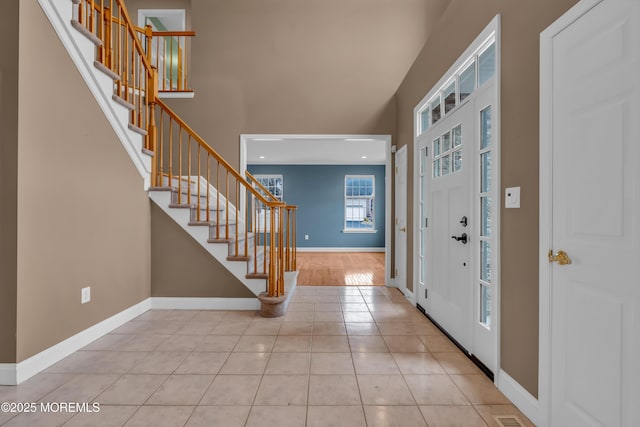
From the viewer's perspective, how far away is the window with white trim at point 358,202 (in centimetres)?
947

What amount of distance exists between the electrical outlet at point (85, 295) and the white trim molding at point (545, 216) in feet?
9.89

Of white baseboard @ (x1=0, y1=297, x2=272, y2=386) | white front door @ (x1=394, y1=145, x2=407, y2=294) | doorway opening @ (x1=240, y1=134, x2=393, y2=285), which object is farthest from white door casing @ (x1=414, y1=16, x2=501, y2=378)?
doorway opening @ (x1=240, y1=134, x2=393, y2=285)

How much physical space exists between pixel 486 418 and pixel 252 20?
17.4 feet

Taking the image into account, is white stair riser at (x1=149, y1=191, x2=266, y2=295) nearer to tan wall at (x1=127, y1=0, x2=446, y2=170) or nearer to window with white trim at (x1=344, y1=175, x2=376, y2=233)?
tan wall at (x1=127, y1=0, x2=446, y2=170)

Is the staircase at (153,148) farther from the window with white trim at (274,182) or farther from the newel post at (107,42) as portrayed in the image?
the window with white trim at (274,182)

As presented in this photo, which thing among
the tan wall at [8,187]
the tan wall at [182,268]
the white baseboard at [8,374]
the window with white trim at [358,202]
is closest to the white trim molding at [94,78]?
the tan wall at [8,187]

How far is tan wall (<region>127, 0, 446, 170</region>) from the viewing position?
15.2 ft

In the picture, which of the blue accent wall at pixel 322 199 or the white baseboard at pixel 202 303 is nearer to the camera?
the white baseboard at pixel 202 303

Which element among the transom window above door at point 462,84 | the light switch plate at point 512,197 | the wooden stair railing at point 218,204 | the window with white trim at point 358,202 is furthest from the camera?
the window with white trim at point 358,202

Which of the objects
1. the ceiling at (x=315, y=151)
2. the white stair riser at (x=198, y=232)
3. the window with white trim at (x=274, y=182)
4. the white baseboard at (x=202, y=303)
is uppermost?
the ceiling at (x=315, y=151)

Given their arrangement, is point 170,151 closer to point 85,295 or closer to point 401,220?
point 85,295

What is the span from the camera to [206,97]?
182 inches

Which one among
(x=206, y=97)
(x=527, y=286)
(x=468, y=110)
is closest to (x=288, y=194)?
(x=206, y=97)

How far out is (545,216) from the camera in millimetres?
1500
